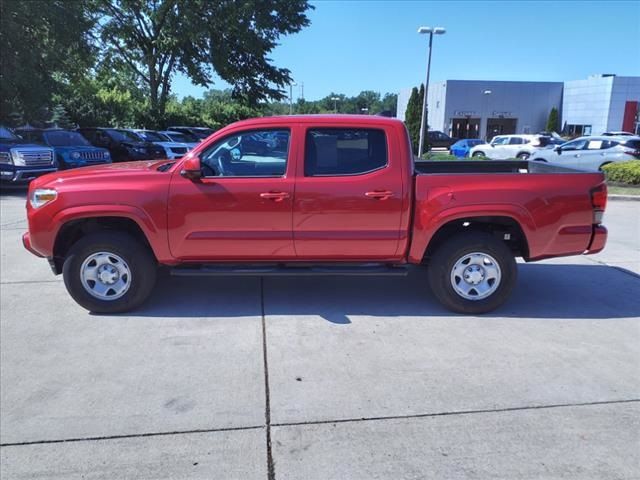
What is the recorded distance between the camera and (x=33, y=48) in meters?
17.0

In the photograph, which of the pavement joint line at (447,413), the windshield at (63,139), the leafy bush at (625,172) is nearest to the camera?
the pavement joint line at (447,413)

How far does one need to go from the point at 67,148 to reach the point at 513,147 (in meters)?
19.4

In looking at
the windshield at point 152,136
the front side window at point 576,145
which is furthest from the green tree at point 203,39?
the front side window at point 576,145

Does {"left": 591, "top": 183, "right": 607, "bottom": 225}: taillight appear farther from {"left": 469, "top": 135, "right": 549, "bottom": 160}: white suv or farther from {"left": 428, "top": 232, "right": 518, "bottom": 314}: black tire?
{"left": 469, "top": 135, "right": 549, "bottom": 160}: white suv

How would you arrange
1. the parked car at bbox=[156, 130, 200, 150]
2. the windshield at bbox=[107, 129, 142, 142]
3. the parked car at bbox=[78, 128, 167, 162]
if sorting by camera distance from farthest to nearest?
the parked car at bbox=[156, 130, 200, 150] → the windshield at bbox=[107, 129, 142, 142] → the parked car at bbox=[78, 128, 167, 162]

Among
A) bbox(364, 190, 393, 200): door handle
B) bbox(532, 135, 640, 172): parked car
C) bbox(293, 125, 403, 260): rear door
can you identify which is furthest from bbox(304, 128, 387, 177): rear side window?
bbox(532, 135, 640, 172): parked car

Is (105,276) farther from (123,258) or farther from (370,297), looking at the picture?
(370,297)

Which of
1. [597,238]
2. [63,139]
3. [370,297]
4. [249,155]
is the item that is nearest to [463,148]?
[63,139]

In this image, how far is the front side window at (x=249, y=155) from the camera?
4730mm

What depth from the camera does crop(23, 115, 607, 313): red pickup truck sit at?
4.64 m

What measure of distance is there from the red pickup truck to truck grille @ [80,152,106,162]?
1136 centimetres

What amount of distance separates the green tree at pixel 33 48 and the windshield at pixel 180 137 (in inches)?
183

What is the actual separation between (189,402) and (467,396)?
6.22 ft

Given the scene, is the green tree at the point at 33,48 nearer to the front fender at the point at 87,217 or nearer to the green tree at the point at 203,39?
the green tree at the point at 203,39
